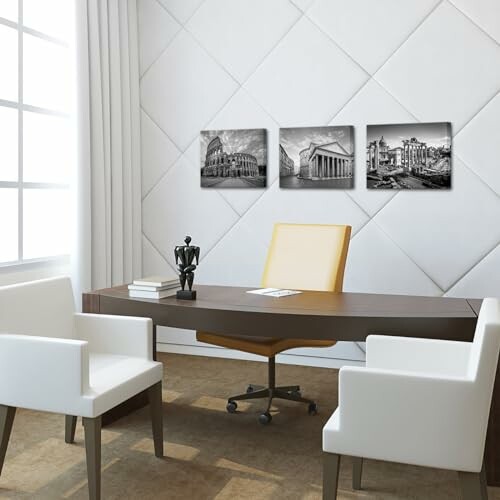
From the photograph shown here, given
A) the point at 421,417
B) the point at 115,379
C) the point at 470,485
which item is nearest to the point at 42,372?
the point at 115,379

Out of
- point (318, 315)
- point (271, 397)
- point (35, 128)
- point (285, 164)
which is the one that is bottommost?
point (271, 397)

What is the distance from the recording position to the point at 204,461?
2.80 m

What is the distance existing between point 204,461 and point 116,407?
0.72 meters

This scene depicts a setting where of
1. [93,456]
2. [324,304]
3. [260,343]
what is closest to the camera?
[93,456]

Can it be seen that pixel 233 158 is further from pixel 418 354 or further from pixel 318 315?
pixel 418 354

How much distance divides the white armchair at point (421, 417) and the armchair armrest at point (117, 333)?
1.04 m

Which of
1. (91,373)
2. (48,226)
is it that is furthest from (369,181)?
(91,373)

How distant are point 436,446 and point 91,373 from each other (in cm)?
140

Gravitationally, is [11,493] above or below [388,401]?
below

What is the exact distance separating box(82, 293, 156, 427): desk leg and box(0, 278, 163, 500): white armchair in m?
0.20

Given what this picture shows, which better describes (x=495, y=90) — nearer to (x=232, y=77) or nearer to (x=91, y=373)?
(x=232, y=77)

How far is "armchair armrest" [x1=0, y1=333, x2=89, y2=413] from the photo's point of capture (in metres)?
2.35

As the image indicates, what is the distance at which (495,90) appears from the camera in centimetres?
396

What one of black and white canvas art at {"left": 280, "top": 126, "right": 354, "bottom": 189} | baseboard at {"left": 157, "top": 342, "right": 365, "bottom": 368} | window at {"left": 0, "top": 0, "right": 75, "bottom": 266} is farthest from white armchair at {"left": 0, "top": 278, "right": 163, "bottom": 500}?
black and white canvas art at {"left": 280, "top": 126, "right": 354, "bottom": 189}
